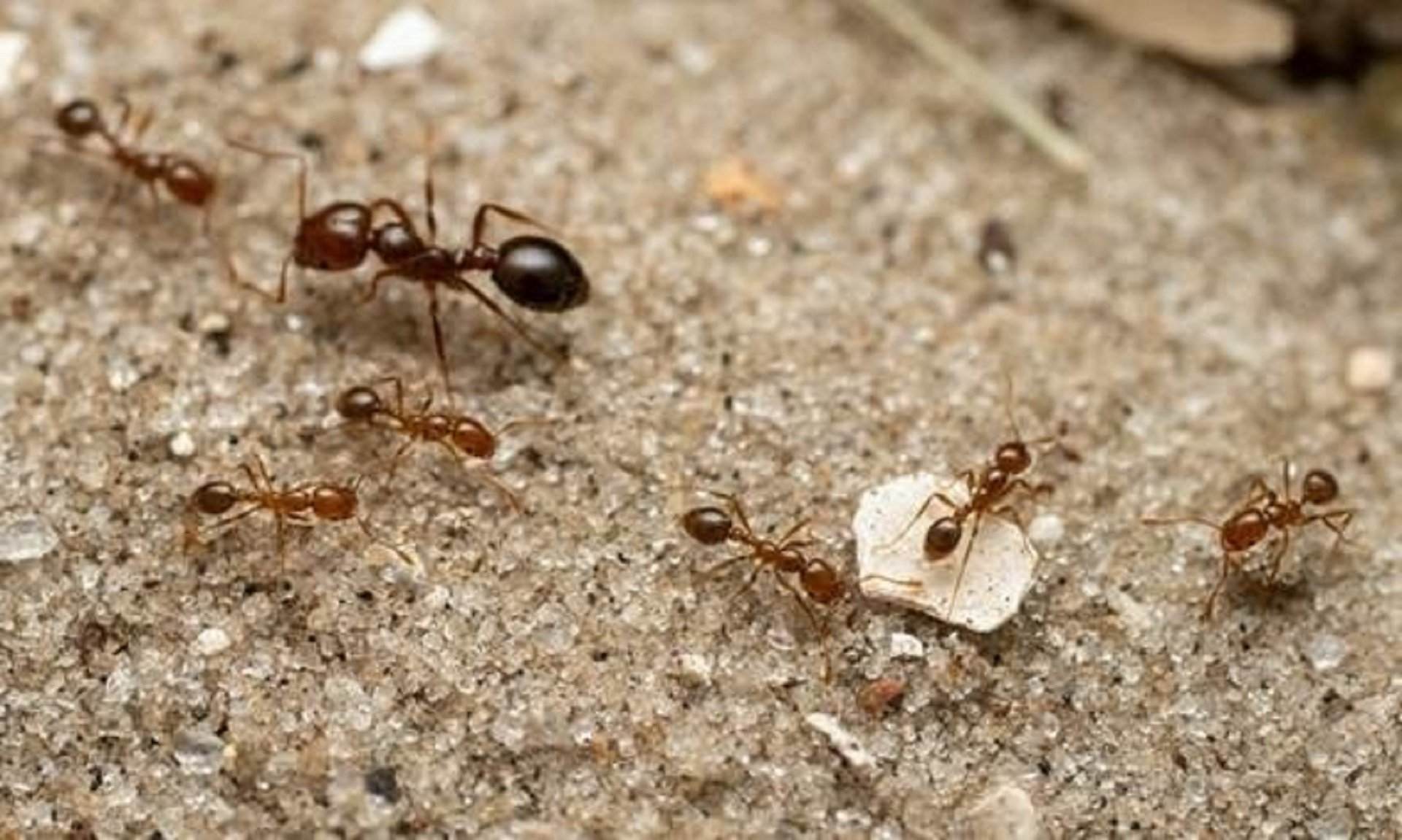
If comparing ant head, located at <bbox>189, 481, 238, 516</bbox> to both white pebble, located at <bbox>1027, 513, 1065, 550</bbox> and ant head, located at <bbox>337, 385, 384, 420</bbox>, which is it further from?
white pebble, located at <bbox>1027, 513, 1065, 550</bbox>

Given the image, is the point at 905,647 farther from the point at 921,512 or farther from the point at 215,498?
the point at 215,498

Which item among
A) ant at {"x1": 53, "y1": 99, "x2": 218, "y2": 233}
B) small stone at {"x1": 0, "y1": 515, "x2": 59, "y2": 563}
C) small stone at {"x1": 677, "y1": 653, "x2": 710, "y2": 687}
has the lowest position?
small stone at {"x1": 677, "y1": 653, "x2": 710, "y2": 687}

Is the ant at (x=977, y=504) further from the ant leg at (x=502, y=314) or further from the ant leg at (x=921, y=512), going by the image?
the ant leg at (x=502, y=314)

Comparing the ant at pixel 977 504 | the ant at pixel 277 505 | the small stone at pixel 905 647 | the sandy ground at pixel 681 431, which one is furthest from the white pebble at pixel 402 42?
the small stone at pixel 905 647

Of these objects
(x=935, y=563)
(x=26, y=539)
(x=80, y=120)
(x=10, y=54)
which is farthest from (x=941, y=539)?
(x=10, y=54)

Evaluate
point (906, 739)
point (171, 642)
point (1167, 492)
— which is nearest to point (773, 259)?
point (1167, 492)

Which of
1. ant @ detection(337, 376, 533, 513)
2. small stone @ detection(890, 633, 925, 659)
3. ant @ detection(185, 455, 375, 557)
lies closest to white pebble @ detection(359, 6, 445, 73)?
ant @ detection(337, 376, 533, 513)

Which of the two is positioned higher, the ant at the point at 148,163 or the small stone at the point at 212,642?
the ant at the point at 148,163
